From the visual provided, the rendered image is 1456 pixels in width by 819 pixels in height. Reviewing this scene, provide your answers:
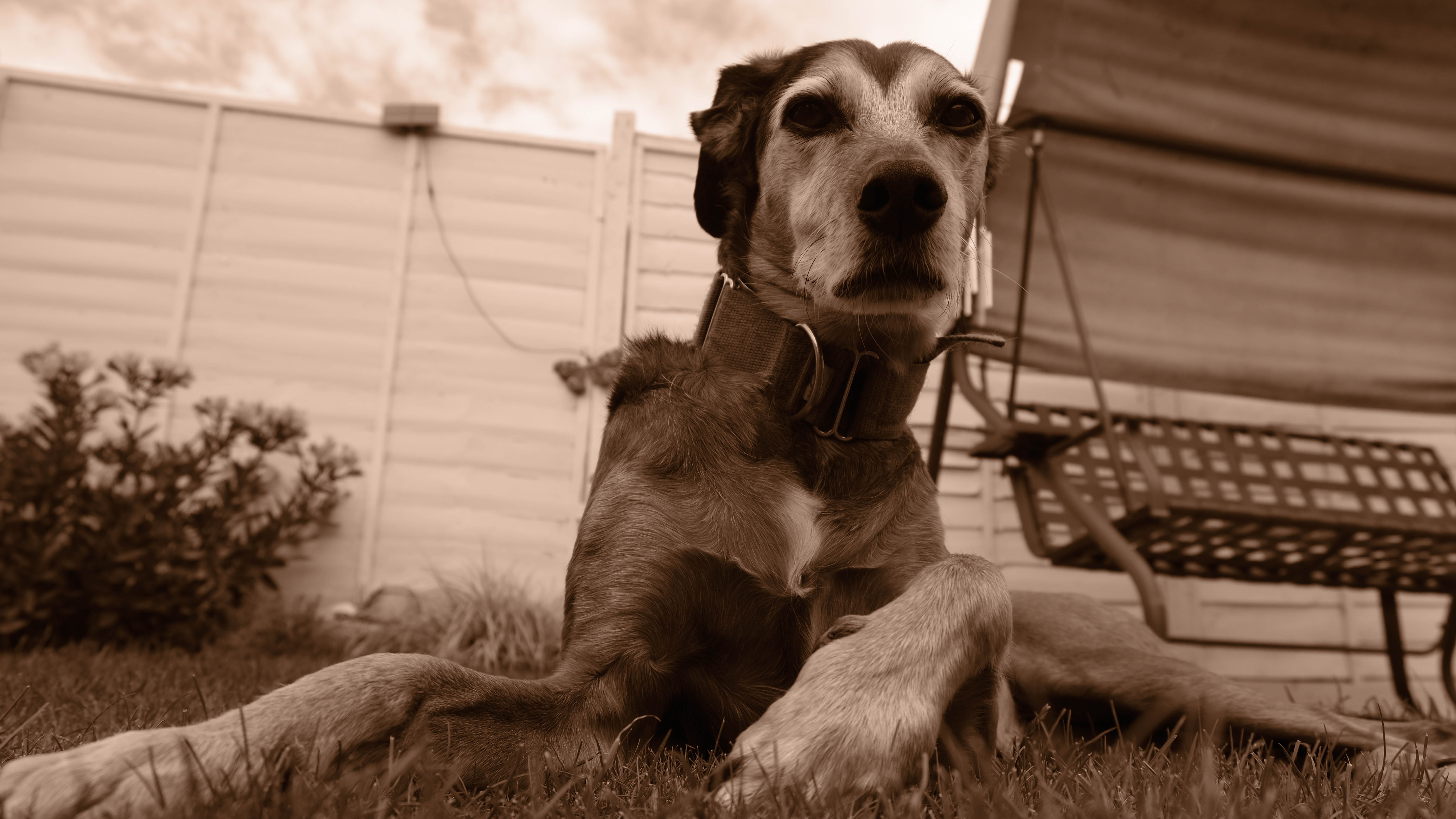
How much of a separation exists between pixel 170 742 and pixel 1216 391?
438 cm

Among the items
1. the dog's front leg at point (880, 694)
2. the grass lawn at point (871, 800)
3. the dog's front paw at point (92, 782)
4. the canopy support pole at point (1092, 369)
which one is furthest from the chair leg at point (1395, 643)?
the dog's front paw at point (92, 782)

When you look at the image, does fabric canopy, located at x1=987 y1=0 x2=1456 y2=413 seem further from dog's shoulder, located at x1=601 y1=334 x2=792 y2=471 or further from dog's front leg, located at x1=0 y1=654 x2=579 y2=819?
dog's front leg, located at x1=0 y1=654 x2=579 y2=819

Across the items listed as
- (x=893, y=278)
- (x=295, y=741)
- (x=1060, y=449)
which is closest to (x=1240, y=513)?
(x=1060, y=449)

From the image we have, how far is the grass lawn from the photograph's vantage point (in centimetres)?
94

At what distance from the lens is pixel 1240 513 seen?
10.1ft

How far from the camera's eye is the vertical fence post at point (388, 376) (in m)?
5.29

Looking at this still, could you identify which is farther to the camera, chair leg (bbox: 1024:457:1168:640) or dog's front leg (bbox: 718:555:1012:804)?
chair leg (bbox: 1024:457:1168:640)

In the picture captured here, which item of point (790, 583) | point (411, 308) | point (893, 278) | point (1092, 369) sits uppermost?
point (411, 308)

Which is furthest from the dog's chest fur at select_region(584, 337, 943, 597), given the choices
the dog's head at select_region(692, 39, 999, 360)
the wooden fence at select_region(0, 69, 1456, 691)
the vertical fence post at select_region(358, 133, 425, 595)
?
the vertical fence post at select_region(358, 133, 425, 595)

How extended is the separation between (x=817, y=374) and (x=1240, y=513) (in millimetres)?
2075

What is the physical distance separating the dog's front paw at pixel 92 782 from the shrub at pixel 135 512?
3.90 m

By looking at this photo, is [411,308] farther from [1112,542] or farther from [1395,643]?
[1395,643]

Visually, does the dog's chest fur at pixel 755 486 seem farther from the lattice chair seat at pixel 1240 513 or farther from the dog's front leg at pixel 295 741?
the lattice chair seat at pixel 1240 513

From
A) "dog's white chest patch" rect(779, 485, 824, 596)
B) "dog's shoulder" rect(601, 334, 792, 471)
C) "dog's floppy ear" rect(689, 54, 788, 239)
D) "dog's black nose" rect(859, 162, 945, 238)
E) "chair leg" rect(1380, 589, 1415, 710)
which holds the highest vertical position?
"dog's floppy ear" rect(689, 54, 788, 239)
